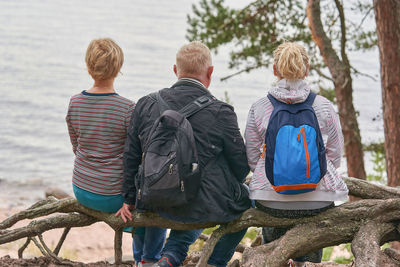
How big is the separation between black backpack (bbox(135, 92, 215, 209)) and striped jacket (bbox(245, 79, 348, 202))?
1.41 feet

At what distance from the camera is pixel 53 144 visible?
20.1m

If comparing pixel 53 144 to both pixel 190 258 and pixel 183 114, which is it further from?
pixel 183 114

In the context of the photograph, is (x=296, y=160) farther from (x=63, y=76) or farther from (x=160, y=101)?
(x=63, y=76)

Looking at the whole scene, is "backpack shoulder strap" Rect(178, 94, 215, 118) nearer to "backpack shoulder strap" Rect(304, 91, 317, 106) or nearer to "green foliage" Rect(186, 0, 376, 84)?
"backpack shoulder strap" Rect(304, 91, 317, 106)

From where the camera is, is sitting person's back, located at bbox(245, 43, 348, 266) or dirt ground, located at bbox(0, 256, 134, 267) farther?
dirt ground, located at bbox(0, 256, 134, 267)

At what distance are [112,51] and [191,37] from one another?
19.2 ft

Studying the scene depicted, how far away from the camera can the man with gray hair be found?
132 inches

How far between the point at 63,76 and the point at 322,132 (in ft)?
89.3

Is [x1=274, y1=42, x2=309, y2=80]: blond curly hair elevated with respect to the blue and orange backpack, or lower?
elevated

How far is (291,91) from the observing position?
132 inches

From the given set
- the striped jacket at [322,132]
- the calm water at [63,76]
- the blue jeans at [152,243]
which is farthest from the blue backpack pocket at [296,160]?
the calm water at [63,76]

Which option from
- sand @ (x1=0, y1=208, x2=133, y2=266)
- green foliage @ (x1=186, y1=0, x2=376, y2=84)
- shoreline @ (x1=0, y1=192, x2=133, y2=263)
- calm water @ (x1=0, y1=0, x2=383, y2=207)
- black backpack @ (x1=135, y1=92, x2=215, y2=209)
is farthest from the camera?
calm water @ (x1=0, y1=0, x2=383, y2=207)

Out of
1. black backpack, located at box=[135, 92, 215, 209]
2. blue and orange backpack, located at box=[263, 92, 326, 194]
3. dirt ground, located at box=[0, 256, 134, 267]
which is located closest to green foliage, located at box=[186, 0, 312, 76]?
dirt ground, located at box=[0, 256, 134, 267]

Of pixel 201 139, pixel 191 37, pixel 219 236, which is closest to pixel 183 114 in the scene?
pixel 201 139
